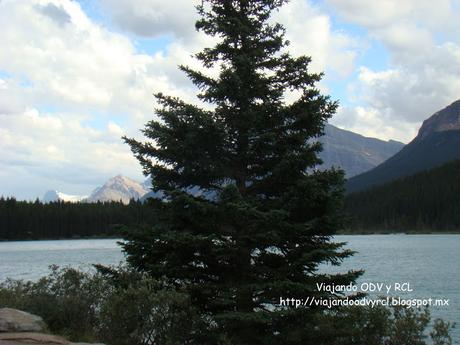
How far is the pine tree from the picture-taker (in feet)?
48.1

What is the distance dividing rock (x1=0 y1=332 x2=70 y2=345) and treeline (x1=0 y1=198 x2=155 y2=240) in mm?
143290

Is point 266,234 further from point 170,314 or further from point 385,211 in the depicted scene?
point 385,211

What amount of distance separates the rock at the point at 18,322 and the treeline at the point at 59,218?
14208cm

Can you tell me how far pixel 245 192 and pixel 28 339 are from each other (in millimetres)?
7727

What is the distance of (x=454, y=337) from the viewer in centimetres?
2361

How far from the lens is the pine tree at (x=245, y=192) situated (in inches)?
578

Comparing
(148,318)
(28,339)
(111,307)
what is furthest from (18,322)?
(148,318)

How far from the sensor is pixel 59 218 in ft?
545

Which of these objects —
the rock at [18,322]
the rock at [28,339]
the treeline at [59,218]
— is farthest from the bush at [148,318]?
the treeline at [59,218]

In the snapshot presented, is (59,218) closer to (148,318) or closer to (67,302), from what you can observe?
(67,302)

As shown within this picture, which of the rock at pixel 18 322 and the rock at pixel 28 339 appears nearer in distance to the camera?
the rock at pixel 28 339

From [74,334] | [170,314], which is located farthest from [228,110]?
[74,334]

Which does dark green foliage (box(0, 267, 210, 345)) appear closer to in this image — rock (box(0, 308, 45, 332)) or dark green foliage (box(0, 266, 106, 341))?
dark green foliage (box(0, 266, 106, 341))

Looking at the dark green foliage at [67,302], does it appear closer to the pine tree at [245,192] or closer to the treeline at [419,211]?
the pine tree at [245,192]
